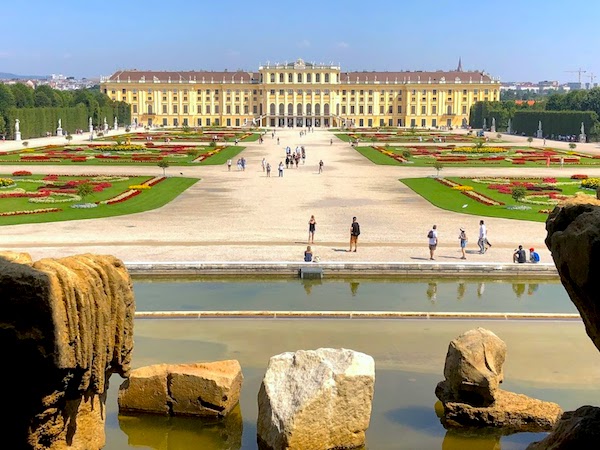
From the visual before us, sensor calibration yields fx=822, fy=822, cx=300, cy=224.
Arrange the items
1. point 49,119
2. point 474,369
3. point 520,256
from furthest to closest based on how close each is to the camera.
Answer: point 49,119
point 520,256
point 474,369

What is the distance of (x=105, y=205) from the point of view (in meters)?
27.3

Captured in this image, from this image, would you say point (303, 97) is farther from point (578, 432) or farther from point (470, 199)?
point (578, 432)

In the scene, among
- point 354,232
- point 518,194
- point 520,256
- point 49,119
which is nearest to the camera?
point 520,256

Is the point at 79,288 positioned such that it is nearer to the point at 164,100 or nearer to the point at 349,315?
the point at 349,315

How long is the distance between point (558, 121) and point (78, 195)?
63895 millimetres

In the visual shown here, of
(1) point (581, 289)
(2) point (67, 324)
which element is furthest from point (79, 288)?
(1) point (581, 289)

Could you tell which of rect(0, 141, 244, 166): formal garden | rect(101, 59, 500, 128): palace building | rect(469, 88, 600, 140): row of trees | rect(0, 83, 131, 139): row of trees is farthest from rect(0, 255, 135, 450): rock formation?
rect(101, 59, 500, 128): palace building

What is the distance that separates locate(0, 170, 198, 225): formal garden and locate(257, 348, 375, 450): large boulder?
1701cm

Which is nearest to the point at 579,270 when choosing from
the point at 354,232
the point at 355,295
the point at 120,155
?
the point at 355,295

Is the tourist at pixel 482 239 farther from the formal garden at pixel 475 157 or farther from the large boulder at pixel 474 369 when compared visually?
the formal garden at pixel 475 157

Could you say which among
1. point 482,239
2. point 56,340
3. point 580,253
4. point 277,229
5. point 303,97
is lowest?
point 277,229

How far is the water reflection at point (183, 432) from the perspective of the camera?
8.73 metres

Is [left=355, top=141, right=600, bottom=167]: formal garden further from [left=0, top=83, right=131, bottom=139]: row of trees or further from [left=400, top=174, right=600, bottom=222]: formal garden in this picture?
[left=0, top=83, right=131, bottom=139]: row of trees

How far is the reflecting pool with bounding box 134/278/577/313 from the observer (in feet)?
47.9
